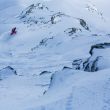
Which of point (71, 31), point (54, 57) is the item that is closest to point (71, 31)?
point (71, 31)

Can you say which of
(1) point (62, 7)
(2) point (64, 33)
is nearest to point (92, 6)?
(1) point (62, 7)

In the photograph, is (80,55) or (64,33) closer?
(80,55)

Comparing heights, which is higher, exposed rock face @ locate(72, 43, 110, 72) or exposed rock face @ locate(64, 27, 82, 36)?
exposed rock face @ locate(64, 27, 82, 36)

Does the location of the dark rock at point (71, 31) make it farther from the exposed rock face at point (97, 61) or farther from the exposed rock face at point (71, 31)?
the exposed rock face at point (97, 61)

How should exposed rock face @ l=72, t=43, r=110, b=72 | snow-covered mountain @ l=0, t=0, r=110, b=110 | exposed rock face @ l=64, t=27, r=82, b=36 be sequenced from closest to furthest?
snow-covered mountain @ l=0, t=0, r=110, b=110
exposed rock face @ l=72, t=43, r=110, b=72
exposed rock face @ l=64, t=27, r=82, b=36

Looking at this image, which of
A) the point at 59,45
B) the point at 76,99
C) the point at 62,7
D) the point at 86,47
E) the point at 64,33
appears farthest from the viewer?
the point at 62,7

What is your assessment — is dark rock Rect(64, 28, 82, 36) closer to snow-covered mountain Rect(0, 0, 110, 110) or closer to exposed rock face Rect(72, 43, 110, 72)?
snow-covered mountain Rect(0, 0, 110, 110)

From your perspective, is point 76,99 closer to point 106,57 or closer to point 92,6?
point 106,57

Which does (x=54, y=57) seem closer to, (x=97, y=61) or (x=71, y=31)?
(x=71, y=31)

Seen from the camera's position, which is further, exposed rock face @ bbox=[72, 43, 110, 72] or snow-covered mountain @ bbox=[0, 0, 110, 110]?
exposed rock face @ bbox=[72, 43, 110, 72]

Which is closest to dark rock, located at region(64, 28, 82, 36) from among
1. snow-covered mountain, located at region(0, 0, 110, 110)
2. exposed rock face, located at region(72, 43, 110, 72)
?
snow-covered mountain, located at region(0, 0, 110, 110)
